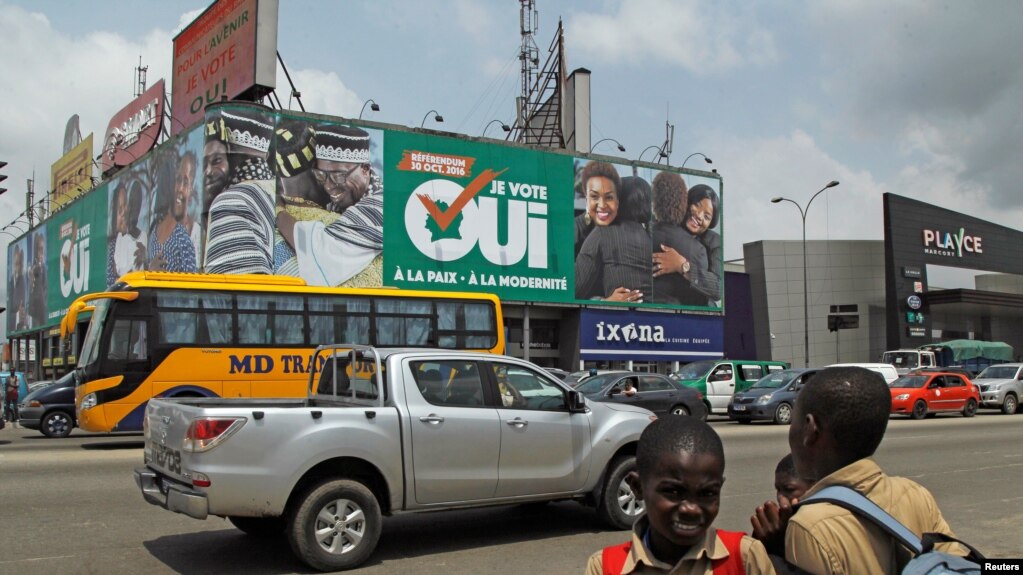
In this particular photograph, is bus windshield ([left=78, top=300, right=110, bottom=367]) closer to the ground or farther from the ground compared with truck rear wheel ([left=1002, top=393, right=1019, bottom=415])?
farther from the ground

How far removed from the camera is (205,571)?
7039 millimetres

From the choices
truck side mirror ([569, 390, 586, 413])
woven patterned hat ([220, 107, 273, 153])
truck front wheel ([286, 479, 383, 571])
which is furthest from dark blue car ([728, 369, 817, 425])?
woven patterned hat ([220, 107, 273, 153])

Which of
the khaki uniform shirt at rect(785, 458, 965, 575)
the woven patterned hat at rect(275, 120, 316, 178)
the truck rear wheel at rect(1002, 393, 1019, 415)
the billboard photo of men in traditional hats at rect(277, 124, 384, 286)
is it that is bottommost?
the truck rear wheel at rect(1002, 393, 1019, 415)

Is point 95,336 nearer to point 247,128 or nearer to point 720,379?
point 720,379

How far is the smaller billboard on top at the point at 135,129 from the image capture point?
157 feet

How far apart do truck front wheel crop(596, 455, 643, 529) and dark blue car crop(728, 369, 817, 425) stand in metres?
15.5

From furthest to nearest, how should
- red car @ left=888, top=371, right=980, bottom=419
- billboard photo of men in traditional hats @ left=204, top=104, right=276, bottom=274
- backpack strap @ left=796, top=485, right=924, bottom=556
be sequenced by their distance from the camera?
billboard photo of men in traditional hats @ left=204, top=104, right=276, bottom=274 → red car @ left=888, top=371, right=980, bottom=419 → backpack strap @ left=796, top=485, right=924, bottom=556

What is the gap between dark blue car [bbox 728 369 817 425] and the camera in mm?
23547

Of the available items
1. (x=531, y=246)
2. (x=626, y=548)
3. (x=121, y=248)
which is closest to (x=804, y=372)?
(x=531, y=246)

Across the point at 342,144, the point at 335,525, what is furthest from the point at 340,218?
the point at 335,525

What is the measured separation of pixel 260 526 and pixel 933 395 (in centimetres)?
2404

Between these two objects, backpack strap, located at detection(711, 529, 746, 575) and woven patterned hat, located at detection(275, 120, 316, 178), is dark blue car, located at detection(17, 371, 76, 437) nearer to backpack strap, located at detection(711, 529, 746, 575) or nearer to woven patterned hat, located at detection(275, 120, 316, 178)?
woven patterned hat, located at detection(275, 120, 316, 178)

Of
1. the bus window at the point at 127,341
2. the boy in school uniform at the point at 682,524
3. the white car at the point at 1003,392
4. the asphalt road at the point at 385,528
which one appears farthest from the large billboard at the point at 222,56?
the boy in school uniform at the point at 682,524

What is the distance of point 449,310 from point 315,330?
337cm
